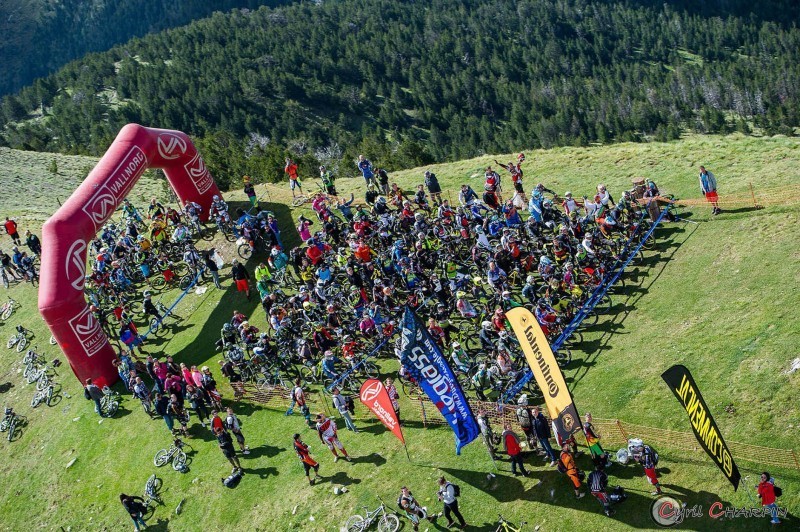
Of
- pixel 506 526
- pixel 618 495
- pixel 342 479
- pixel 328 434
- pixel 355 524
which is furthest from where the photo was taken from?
pixel 328 434

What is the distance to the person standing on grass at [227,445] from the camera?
2662 centimetres

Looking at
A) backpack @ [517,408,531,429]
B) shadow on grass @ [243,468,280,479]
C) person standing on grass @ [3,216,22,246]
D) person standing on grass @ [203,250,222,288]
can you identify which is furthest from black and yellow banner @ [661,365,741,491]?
person standing on grass @ [3,216,22,246]

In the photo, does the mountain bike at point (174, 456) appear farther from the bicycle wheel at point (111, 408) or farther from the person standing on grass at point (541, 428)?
the person standing on grass at point (541, 428)

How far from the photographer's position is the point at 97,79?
16675 centimetres

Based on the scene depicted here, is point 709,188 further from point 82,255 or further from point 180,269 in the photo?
point 82,255

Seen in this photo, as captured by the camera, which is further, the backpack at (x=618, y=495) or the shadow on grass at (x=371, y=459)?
the shadow on grass at (x=371, y=459)

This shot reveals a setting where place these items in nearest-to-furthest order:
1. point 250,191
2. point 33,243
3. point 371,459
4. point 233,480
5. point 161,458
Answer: point 371,459
point 233,480
point 161,458
point 250,191
point 33,243

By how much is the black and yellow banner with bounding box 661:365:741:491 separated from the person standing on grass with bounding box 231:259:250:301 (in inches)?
995

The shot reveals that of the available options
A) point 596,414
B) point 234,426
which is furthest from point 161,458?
point 596,414

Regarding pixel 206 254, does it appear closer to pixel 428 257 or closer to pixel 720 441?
pixel 428 257

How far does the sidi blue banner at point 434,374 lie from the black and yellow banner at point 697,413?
22.0 feet

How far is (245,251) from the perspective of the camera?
4181 cm

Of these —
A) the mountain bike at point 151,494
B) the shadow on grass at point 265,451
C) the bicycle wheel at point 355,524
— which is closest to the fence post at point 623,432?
the bicycle wheel at point 355,524

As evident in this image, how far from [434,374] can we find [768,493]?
356 inches
